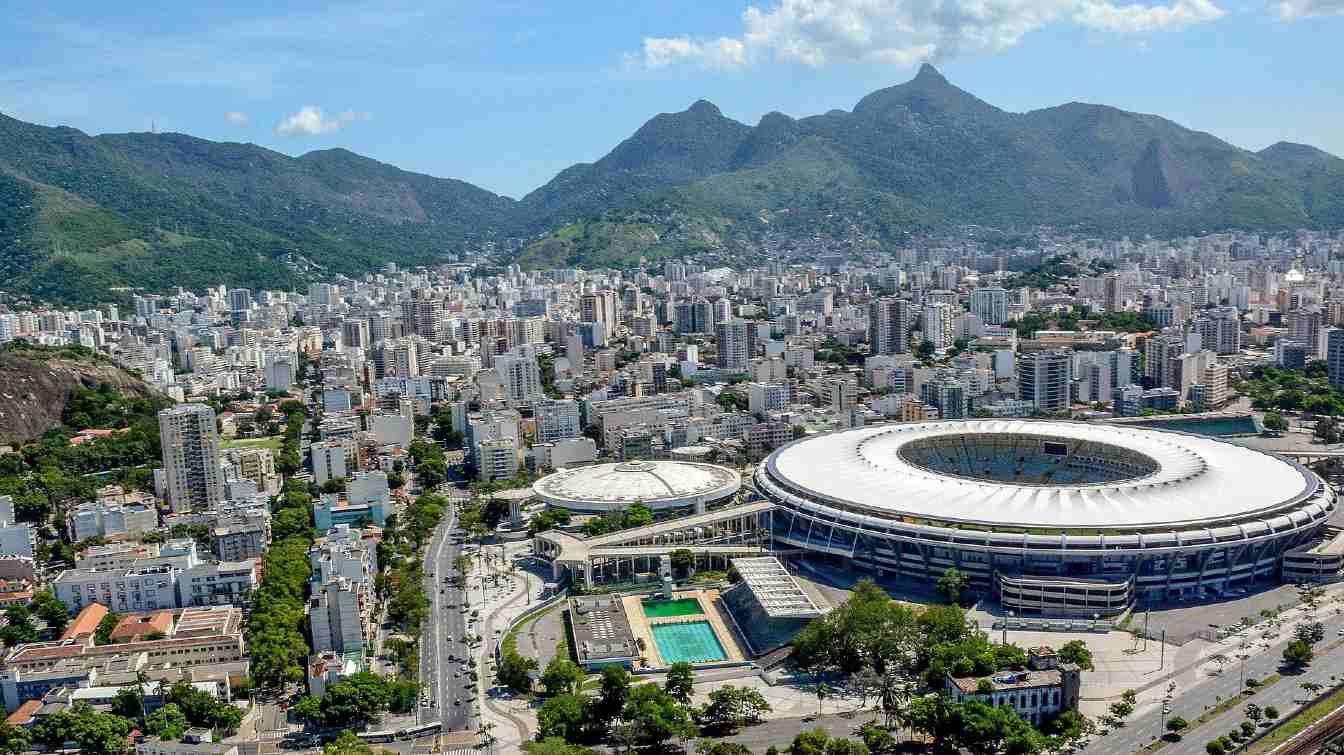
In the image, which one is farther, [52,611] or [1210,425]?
[1210,425]

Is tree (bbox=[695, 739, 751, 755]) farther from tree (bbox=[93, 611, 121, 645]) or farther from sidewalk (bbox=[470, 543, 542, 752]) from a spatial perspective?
tree (bbox=[93, 611, 121, 645])

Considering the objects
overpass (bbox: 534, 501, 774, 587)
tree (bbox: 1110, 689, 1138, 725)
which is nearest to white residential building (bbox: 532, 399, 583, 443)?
overpass (bbox: 534, 501, 774, 587)

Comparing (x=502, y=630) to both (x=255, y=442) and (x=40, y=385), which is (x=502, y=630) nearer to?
(x=255, y=442)

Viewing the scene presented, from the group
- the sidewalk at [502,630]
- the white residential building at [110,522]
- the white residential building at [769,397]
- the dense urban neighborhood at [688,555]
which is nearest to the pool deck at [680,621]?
the dense urban neighborhood at [688,555]

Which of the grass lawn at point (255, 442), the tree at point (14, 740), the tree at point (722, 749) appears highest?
the grass lawn at point (255, 442)

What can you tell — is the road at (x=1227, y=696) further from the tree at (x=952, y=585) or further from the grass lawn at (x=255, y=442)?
the grass lawn at (x=255, y=442)

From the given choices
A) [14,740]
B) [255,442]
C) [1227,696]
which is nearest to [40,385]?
[255,442]
